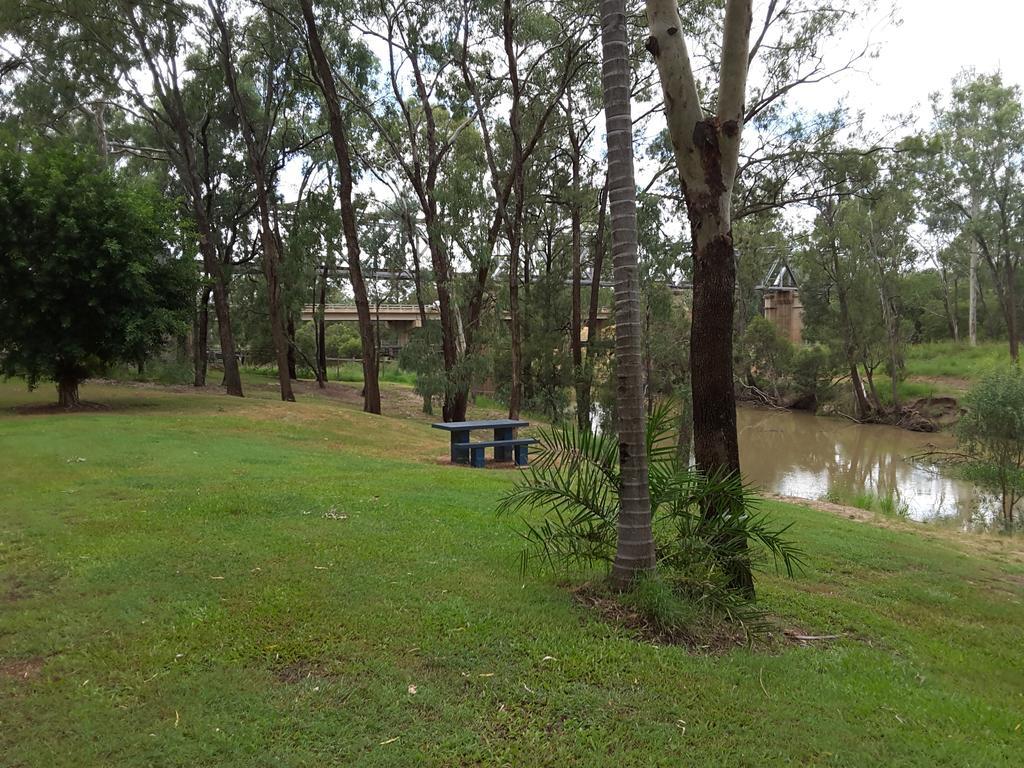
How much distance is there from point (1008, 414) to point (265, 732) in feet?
54.8

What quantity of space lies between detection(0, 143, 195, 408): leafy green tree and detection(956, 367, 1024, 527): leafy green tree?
17.7 metres

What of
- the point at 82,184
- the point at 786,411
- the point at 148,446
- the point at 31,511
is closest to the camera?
the point at 31,511

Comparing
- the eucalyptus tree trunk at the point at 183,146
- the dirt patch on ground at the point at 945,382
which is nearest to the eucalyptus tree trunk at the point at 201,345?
the eucalyptus tree trunk at the point at 183,146

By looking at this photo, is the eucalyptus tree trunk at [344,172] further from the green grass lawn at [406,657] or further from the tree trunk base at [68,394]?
the green grass lawn at [406,657]

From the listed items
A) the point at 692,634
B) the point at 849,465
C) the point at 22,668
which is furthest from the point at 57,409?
the point at 849,465

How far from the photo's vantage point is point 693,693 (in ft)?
11.5

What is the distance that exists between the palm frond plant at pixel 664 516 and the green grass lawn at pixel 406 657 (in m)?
0.38

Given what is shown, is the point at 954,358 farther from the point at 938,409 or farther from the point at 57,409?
the point at 57,409

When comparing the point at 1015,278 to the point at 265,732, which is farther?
the point at 1015,278

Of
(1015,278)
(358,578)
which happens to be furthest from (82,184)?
(1015,278)

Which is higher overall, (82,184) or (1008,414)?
(82,184)

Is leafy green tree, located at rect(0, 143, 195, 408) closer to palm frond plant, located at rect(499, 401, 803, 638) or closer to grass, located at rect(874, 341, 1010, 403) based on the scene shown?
palm frond plant, located at rect(499, 401, 803, 638)

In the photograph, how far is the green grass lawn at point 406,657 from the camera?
302 cm

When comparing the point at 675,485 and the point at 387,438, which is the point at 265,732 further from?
the point at 387,438
